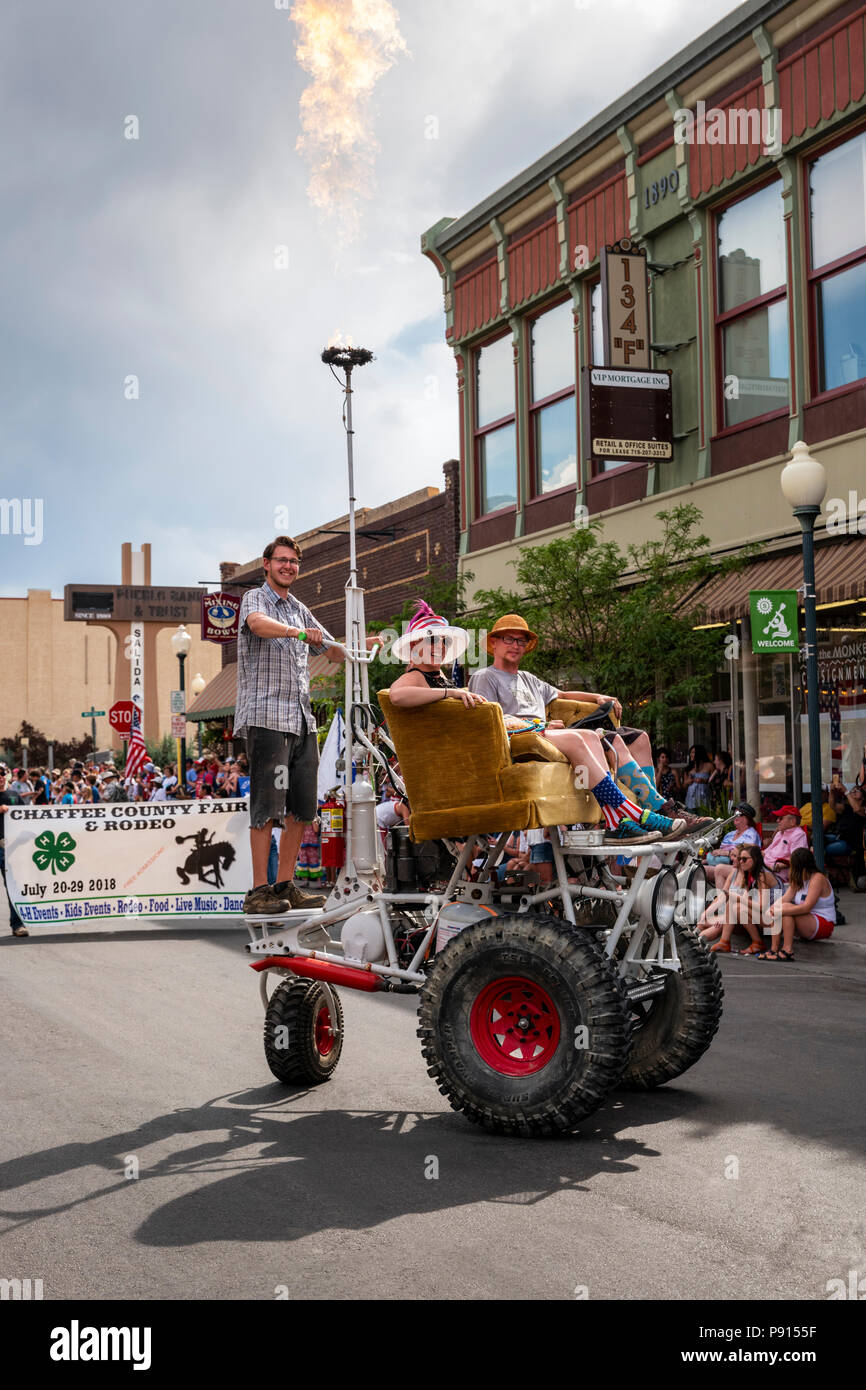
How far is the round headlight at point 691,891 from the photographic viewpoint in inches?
240

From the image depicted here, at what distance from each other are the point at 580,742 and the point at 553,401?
1584 cm

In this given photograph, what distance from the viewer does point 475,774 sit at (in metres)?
5.79

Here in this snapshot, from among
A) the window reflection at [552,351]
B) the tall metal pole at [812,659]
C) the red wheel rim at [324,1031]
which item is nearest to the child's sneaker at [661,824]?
the red wheel rim at [324,1031]

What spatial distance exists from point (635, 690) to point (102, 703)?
84.6 metres

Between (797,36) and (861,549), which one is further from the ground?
(797,36)

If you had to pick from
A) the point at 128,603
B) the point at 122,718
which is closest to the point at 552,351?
the point at 122,718

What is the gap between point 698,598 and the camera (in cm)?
1633

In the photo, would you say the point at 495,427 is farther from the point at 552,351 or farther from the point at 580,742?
the point at 580,742

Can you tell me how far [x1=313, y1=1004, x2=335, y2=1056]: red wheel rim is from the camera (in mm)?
6602

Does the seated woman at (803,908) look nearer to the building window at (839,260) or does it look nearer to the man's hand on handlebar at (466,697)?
the man's hand on handlebar at (466,697)

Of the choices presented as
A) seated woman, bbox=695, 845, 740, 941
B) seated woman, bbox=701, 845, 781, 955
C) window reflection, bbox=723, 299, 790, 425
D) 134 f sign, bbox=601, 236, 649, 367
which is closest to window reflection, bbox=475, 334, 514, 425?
134 f sign, bbox=601, 236, 649, 367

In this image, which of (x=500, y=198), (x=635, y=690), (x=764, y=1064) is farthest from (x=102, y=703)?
(x=764, y=1064)
